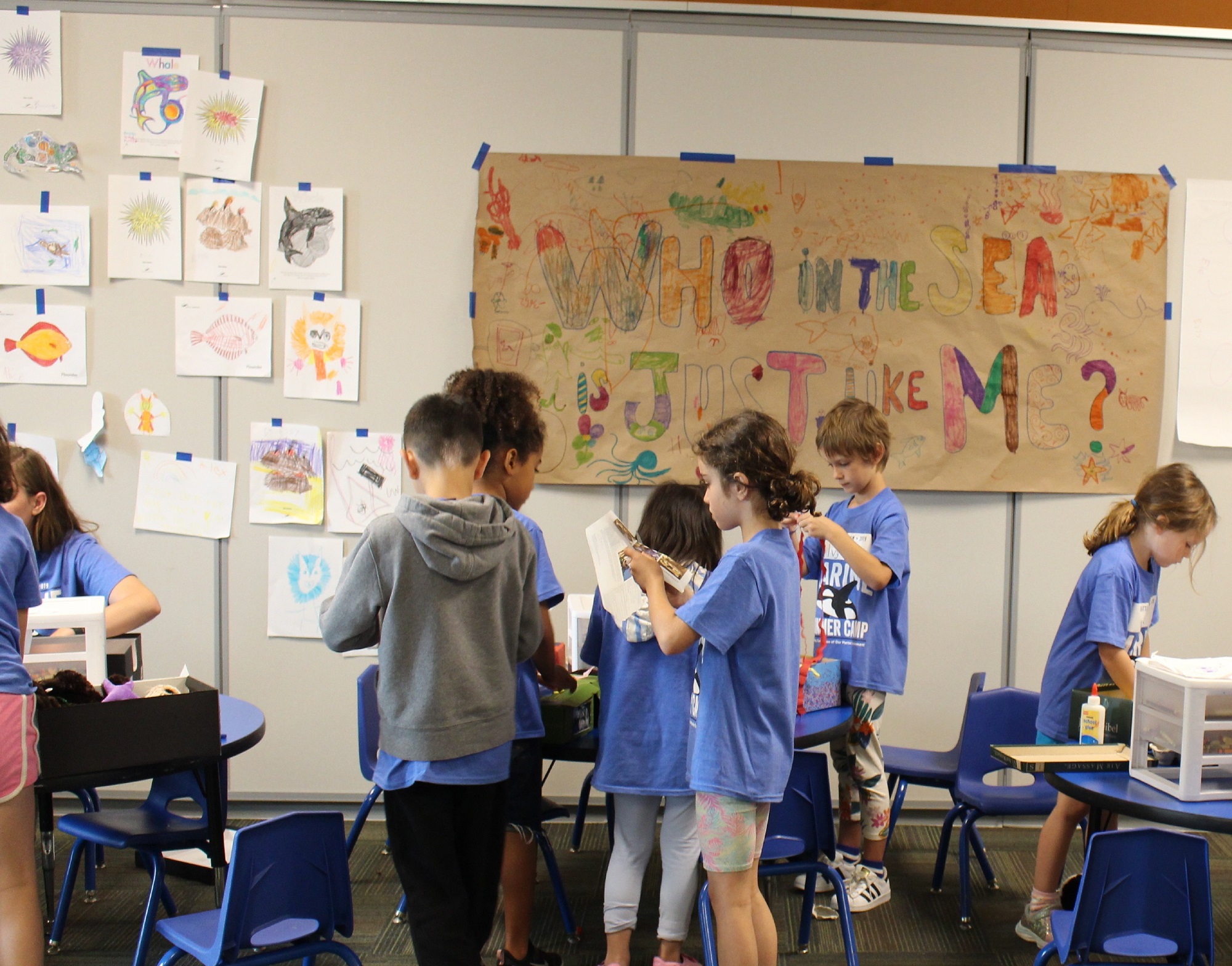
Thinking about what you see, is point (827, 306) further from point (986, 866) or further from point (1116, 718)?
point (986, 866)

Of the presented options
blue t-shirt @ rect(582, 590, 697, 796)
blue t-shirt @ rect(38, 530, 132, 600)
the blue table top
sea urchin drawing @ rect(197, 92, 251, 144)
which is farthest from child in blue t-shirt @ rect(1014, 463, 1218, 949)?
sea urchin drawing @ rect(197, 92, 251, 144)

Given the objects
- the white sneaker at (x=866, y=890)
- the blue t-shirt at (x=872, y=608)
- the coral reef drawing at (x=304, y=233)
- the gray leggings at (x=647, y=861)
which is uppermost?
the coral reef drawing at (x=304, y=233)

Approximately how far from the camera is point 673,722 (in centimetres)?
213

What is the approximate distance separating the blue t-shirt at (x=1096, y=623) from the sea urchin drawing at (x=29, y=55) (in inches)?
151

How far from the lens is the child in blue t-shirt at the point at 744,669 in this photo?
1804mm

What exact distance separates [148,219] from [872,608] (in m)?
2.87

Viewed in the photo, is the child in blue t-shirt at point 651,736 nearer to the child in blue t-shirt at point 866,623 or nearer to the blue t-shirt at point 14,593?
the child in blue t-shirt at point 866,623

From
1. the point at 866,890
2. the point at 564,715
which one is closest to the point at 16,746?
the point at 564,715

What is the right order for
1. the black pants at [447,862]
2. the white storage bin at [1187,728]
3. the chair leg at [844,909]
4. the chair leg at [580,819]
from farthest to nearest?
the chair leg at [580,819] < the chair leg at [844,909] < the white storage bin at [1187,728] < the black pants at [447,862]

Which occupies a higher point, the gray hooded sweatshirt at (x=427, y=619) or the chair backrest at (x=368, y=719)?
the gray hooded sweatshirt at (x=427, y=619)

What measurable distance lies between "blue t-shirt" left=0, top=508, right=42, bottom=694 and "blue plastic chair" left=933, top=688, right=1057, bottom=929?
2377mm

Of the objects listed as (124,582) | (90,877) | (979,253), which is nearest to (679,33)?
(979,253)

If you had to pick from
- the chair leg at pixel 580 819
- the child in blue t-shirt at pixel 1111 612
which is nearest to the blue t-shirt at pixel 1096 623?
the child in blue t-shirt at pixel 1111 612

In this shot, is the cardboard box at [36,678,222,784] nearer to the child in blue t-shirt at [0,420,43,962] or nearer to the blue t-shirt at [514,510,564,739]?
the child in blue t-shirt at [0,420,43,962]
